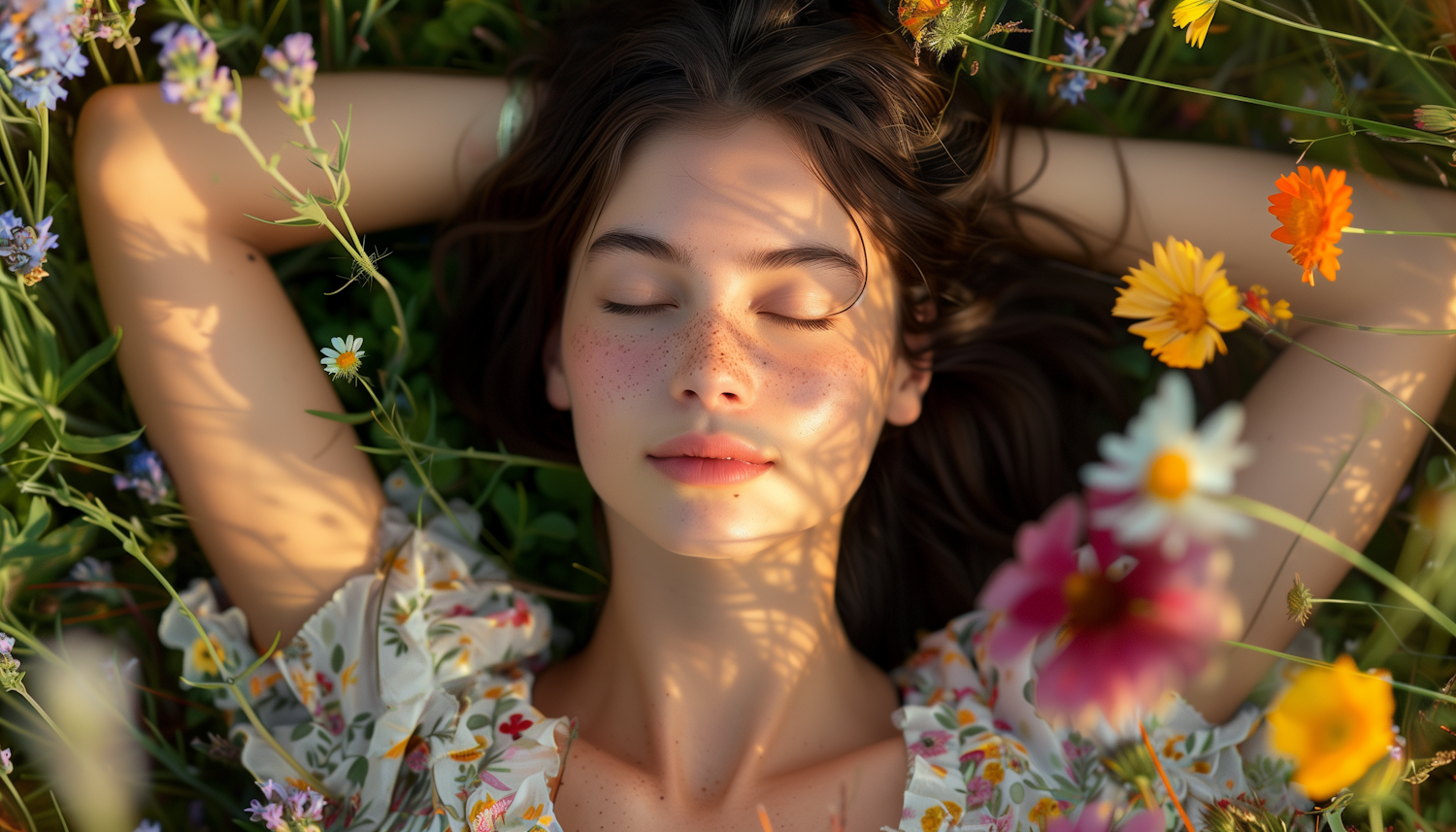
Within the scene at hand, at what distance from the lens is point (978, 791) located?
159cm

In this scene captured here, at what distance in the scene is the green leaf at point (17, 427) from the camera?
1.50m

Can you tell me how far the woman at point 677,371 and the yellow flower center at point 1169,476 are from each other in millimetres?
760

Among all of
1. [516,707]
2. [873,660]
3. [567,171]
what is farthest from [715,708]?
[567,171]

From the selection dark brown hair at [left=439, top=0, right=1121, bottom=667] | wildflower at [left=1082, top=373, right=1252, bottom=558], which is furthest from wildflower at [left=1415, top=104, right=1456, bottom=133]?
wildflower at [left=1082, top=373, right=1252, bottom=558]

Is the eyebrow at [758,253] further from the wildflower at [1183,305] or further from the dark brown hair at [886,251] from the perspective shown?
the wildflower at [1183,305]

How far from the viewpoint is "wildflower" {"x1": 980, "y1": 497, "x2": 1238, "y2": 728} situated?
61 cm

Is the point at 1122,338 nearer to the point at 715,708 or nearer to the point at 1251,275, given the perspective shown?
the point at 1251,275

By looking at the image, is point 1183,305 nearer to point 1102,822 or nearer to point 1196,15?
point 1196,15

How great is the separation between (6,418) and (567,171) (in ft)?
3.43

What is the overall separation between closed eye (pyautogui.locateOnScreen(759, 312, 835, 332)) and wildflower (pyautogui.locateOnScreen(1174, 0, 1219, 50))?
59 centimetres

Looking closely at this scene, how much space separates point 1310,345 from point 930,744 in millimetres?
995

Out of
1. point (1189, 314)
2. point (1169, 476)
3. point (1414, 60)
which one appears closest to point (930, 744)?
point (1189, 314)

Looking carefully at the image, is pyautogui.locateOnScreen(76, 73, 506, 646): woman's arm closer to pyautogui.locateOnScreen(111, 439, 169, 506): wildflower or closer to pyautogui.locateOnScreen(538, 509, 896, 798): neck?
pyautogui.locateOnScreen(111, 439, 169, 506): wildflower

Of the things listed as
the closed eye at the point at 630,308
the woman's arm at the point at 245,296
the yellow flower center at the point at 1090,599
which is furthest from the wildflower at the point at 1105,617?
the woman's arm at the point at 245,296
